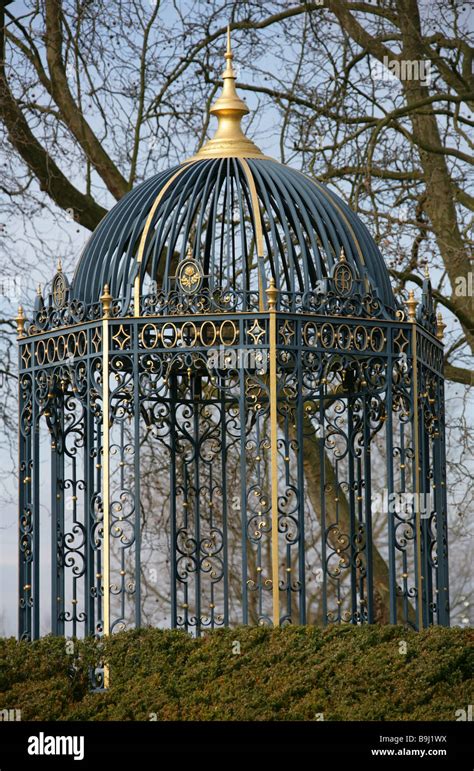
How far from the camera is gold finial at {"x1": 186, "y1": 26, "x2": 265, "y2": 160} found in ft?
37.0

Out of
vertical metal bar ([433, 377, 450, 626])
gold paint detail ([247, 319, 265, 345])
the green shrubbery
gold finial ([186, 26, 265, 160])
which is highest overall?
gold finial ([186, 26, 265, 160])

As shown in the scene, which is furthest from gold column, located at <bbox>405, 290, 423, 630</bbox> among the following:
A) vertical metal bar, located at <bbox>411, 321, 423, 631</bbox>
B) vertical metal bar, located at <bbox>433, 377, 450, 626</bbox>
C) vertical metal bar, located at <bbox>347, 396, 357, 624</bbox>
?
vertical metal bar, located at <bbox>347, 396, 357, 624</bbox>

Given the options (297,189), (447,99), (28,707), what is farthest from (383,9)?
(28,707)

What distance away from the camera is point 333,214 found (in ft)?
36.0

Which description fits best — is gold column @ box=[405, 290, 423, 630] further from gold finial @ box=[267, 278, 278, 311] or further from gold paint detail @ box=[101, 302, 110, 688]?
gold paint detail @ box=[101, 302, 110, 688]

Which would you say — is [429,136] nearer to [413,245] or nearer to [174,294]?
[413,245]

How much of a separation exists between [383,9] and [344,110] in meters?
1.27

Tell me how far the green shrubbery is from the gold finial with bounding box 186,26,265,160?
13.2 feet

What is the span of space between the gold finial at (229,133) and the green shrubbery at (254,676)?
4025 mm

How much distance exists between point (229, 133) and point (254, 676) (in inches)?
184

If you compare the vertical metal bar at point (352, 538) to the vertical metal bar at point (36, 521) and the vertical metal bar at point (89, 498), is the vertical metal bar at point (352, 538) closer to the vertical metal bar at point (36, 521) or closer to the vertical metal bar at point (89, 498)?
the vertical metal bar at point (89, 498)

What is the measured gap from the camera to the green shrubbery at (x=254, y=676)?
857cm

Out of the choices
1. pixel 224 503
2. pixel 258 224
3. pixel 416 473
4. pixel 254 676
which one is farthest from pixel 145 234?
pixel 254 676

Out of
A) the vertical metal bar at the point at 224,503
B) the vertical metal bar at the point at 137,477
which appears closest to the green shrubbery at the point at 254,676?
the vertical metal bar at the point at 137,477
